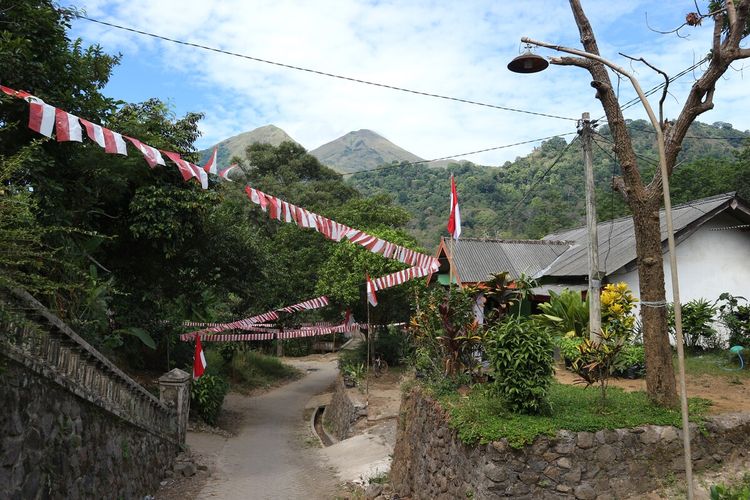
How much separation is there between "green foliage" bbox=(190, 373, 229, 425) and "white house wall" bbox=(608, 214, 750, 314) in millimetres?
12580

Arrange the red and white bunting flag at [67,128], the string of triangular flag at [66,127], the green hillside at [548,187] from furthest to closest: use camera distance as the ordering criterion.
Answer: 1. the green hillside at [548,187]
2. the red and white bunting flag at [67,128]
3. the string of triangular flag at [66,127]

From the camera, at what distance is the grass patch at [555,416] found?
644 cm

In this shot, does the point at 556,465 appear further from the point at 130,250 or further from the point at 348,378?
the point at 348,378

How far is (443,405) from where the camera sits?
8.12 meters

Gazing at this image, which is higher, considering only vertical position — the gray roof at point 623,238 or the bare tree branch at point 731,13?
the bare tree branch at point 731,13

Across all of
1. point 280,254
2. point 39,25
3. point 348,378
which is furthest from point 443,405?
point 280,254

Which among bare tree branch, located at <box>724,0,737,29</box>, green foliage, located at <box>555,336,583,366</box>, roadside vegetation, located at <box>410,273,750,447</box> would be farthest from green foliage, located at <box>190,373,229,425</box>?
bare tree branch, located at <box>724,0,737,29</box>

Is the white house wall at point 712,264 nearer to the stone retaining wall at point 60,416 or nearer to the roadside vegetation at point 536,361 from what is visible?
the roadside vegetation at point 536,361

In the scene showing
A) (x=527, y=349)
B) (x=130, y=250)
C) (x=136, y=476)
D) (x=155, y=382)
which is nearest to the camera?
(x=527, y=349)

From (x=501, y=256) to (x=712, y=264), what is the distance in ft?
23.5

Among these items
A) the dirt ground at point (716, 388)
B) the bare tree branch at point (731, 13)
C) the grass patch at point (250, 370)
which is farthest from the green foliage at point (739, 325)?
the grass patch at point (250, 370)

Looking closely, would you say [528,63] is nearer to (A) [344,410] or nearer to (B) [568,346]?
(B) [568,346]

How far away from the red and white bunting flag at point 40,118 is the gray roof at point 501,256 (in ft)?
43.5

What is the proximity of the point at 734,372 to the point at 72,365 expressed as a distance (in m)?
11.3
